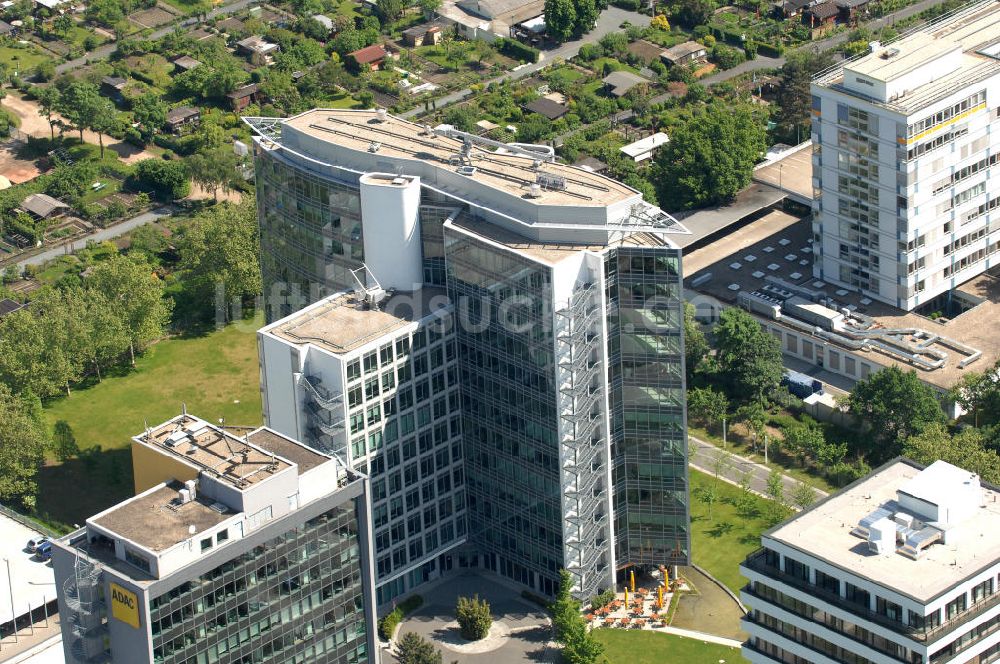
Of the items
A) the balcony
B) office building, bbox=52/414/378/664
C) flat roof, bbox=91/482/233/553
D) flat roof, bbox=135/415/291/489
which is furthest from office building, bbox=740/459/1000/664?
flat roof, bbox=91/482/233/553

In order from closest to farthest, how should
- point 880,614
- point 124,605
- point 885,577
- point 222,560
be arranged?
point 124,605, point 880,614, point 885,577, point 222,560

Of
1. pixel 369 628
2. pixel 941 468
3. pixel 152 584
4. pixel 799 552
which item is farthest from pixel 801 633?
pixel 152 584

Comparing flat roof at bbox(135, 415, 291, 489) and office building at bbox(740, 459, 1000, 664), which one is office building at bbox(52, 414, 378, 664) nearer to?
flat roof at bbox(135, 415, 291, 489)

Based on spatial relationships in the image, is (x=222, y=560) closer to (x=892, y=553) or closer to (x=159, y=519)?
(x=159, y=519)

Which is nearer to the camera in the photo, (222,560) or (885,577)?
(885,577)

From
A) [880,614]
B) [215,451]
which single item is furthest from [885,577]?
[215,451]
